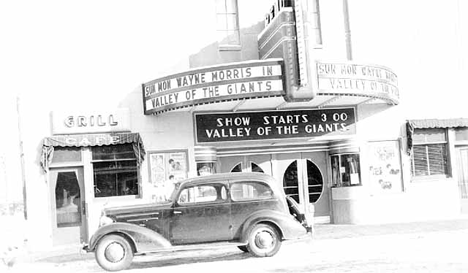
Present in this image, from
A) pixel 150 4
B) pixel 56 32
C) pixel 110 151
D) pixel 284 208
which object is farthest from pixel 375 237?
pixel 56 32

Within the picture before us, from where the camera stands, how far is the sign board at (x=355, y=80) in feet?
45.5

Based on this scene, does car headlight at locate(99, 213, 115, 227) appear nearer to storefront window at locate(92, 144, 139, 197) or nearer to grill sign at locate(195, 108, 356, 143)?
storefront window at locate(92, 144, 139, 197)

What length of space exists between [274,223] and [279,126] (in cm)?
545

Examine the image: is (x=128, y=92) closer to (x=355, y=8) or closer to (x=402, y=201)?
(x=355, y=8)

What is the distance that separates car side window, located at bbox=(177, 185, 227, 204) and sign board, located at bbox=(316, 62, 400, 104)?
3.75 m

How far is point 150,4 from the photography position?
1596 centimetres

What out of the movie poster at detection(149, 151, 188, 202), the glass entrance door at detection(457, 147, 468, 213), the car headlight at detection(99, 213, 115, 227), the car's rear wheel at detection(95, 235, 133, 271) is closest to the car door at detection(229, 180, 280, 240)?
the car's rear wheel at detection(95, 235, 133, 271)

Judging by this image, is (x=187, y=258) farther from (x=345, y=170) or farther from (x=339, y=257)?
(x=345, y=170)

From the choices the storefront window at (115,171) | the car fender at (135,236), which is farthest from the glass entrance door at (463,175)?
the car fender at (135,236)

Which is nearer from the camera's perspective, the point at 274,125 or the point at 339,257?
the point at 339,257

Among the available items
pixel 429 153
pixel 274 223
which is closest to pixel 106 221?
pixel 274 223

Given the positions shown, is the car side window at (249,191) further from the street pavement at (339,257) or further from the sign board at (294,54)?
the sign board at (294,54)

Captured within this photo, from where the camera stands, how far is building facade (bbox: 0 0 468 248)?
46.3 ft

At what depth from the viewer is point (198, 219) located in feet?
37.3
